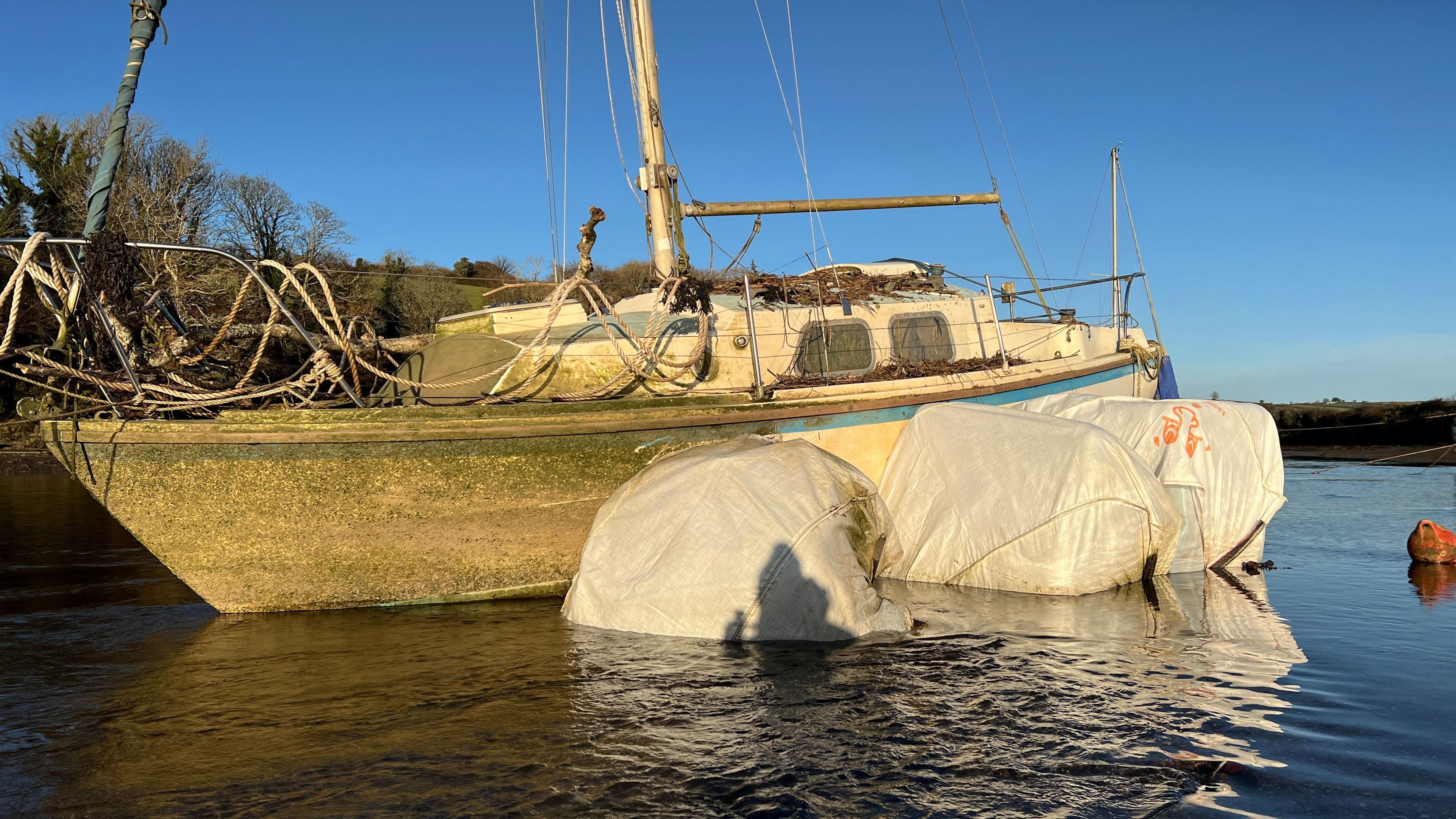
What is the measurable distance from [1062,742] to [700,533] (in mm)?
3170

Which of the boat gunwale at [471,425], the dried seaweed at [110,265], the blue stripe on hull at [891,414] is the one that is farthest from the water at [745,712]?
the dried seaweed at [110,265]

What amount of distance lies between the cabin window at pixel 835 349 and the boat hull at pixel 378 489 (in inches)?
57.0

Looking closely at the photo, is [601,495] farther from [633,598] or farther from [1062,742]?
[1062,742]

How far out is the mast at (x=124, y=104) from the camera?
7992mm

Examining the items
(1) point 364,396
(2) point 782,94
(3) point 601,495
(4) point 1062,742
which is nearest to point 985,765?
(4) point 1062,742

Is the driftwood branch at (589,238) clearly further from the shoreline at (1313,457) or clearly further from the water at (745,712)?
the shoreline at (1313,457)

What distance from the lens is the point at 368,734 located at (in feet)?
16.0

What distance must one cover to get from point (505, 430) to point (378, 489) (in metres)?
1.18

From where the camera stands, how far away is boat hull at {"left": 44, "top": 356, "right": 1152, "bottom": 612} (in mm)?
7457

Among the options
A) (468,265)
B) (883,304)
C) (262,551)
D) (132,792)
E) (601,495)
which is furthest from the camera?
(468,265)

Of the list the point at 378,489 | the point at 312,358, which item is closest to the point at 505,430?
the point at 378,489

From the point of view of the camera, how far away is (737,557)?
6781 mm

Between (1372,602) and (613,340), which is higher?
(613,340)

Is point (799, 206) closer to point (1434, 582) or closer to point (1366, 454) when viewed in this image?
point (1434, 582)
